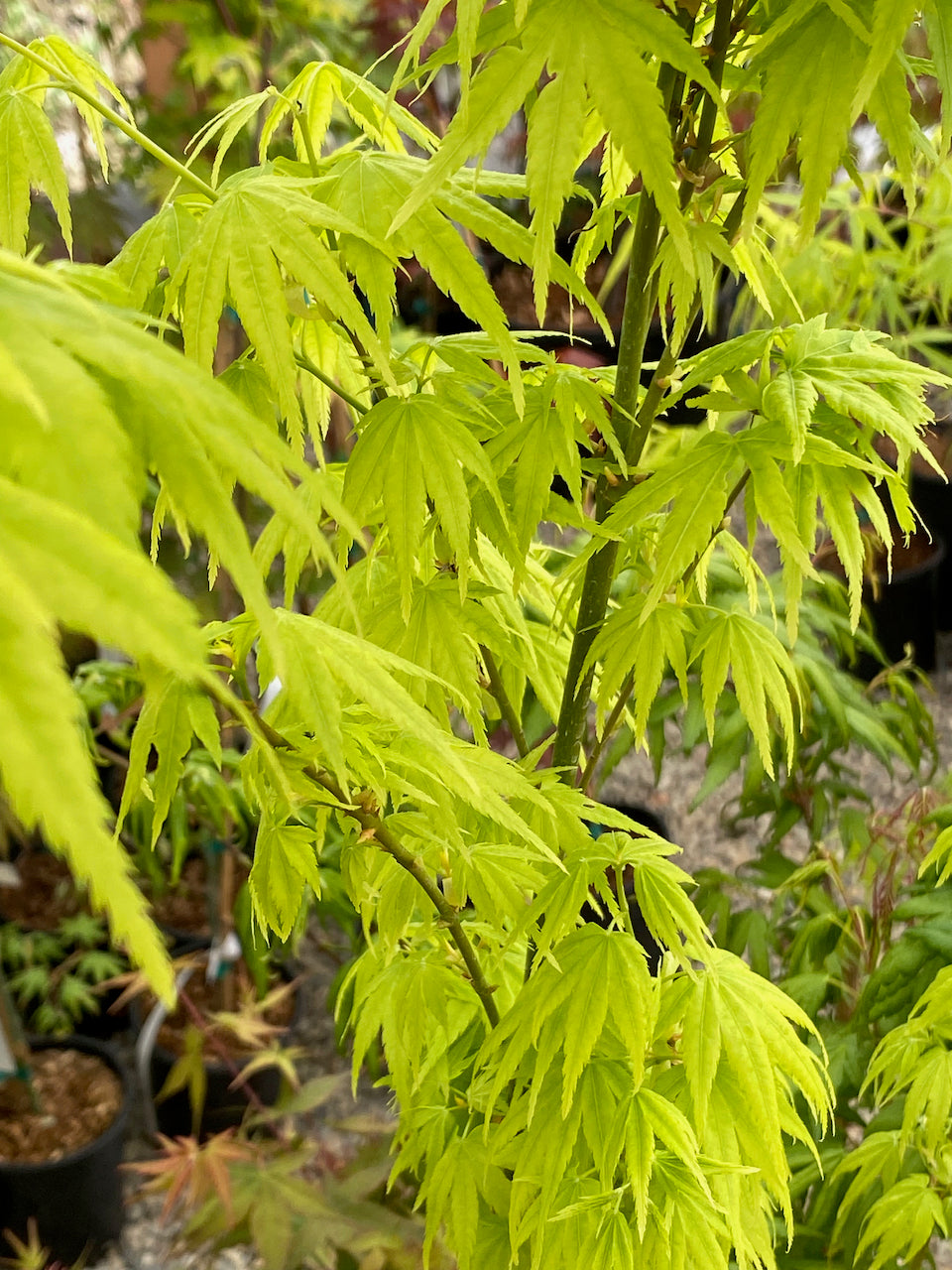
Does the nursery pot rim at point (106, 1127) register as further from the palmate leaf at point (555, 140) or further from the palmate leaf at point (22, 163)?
the palmate leaf at point (555, 140)

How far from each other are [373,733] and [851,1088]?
0.57m

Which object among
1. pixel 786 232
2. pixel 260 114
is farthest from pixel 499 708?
pixel 260 114

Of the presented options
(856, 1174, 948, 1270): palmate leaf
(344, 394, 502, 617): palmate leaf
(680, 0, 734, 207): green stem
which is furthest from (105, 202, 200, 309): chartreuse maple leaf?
(856, 1174, 948, 1270): palmate leaf

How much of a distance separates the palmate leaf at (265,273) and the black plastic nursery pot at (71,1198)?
1113 millimetres

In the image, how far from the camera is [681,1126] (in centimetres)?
52

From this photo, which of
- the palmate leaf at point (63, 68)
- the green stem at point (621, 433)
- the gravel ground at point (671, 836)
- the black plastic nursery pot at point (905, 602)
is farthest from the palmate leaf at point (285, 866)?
the black plastic nursery pot at point (905, 602)

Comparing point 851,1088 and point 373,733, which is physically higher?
point 373,733

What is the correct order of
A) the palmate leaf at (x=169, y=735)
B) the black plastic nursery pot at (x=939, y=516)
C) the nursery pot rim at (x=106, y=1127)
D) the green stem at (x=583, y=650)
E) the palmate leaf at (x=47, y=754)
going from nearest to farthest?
the palmate leaf at (x=47, y=754) → the palmate leaf at (x=169, y=735) → the green stem at (x=583, y=650) → the nursery pot rim at (x=106, y=1127) → the black plastic nursery pot at (x=939, y=516)

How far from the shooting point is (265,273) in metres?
0.43

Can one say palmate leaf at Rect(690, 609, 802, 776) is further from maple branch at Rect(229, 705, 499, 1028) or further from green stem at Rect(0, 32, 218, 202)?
green stem at Rect(0, 32, 218, 202)

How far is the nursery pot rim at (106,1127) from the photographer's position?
1.25 m

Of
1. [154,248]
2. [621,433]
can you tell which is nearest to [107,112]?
[154,248]

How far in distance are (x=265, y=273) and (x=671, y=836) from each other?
158cm

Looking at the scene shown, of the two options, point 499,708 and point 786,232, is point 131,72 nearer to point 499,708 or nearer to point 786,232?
point 786,232
